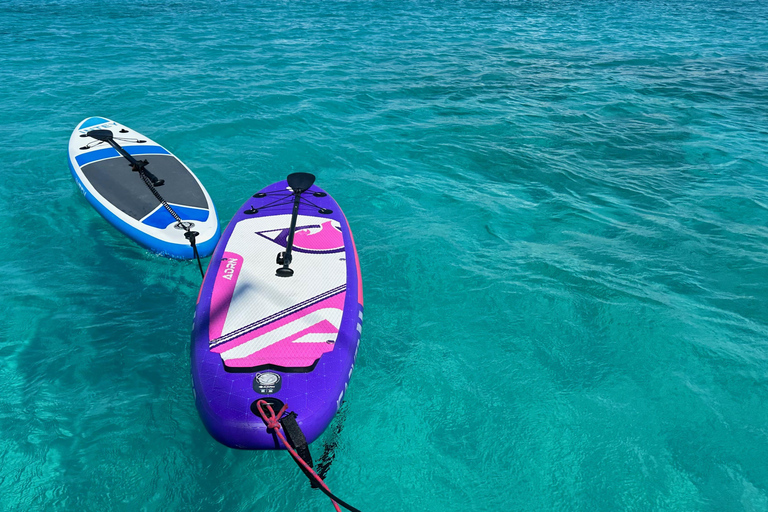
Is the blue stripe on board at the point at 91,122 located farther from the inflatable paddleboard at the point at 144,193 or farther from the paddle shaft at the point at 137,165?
the paddle shaft at the point at 137,165

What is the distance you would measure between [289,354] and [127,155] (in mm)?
4906

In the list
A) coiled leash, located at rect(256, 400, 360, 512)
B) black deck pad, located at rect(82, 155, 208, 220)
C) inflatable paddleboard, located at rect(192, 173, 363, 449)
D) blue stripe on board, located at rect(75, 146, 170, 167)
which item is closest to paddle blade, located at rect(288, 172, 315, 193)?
inflatable paddleboard, located at rect(192, 173, 363, 449)

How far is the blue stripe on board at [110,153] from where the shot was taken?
24.3 feet

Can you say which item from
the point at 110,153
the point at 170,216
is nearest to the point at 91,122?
the point at 110,153

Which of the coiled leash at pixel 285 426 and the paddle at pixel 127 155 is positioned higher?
the coiled leash at pixel 285 426

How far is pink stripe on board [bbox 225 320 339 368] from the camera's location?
3965 millimetres

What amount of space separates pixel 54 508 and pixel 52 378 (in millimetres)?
1470

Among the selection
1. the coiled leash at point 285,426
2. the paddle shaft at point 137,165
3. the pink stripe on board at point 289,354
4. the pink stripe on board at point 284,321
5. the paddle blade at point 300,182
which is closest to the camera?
the coiled leash at point 285,426

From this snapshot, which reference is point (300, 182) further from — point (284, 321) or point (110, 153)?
point (110, 153)

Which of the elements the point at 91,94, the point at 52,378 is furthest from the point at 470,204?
the point at 91,94

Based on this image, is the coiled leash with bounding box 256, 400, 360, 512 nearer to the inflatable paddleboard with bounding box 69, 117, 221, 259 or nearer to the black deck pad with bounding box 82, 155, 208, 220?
the inflatable paddleboard with bounding box 69, 117, 221, 259

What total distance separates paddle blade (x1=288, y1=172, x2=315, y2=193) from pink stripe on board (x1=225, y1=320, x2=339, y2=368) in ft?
8.10

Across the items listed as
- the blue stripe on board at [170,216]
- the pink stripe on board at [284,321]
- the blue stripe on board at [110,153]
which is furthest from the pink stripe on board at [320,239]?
the blue stripe on board at [110,153]

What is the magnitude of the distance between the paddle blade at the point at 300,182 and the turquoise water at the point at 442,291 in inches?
52.7
